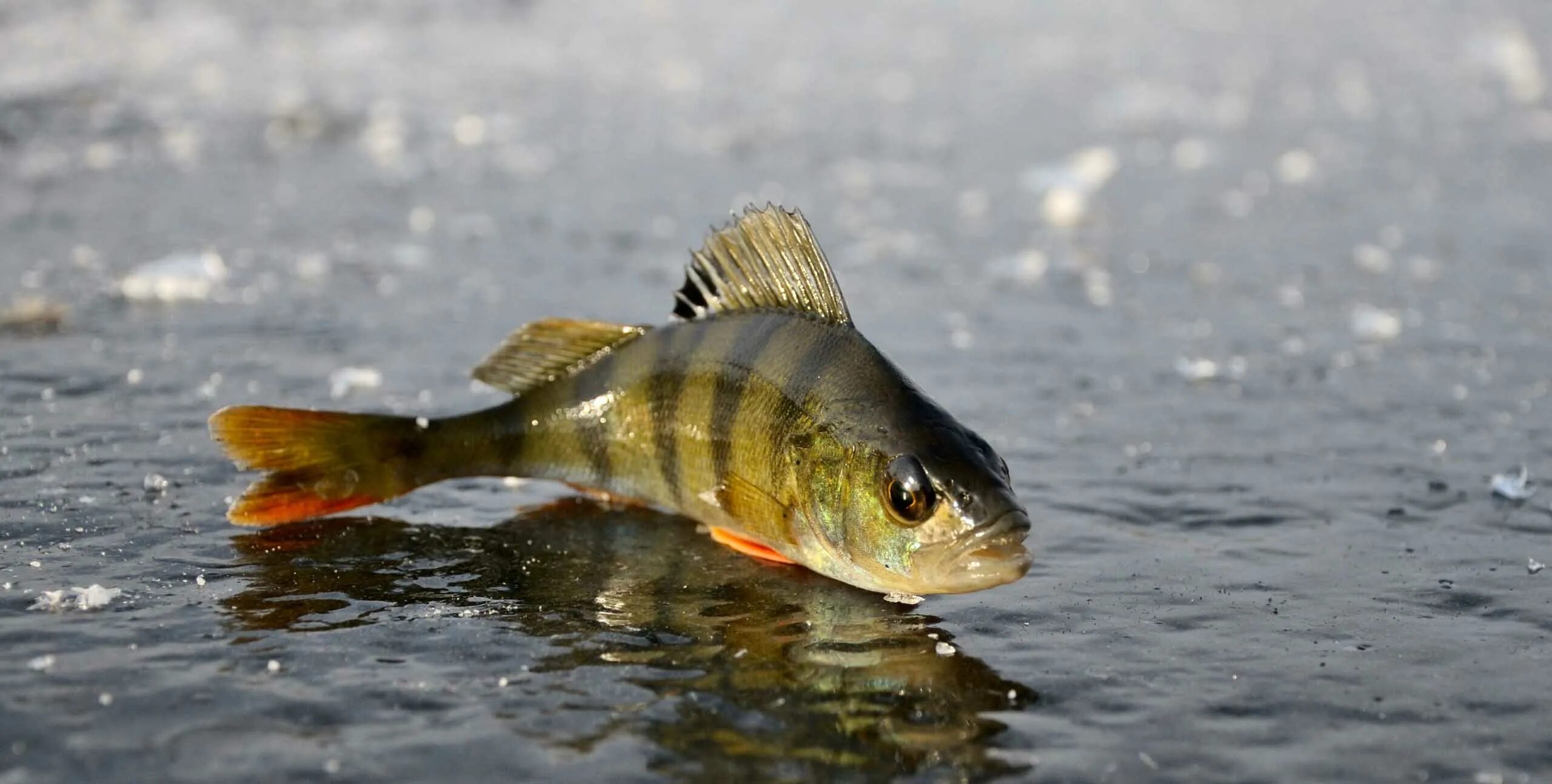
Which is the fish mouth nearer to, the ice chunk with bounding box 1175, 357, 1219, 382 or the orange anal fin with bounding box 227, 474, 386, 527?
the orange anal fin with bounding box 227, 474, 386, 527

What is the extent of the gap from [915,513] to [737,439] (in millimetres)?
827

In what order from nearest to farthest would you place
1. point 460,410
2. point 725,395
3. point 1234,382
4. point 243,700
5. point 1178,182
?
1. point 243,700
2. point 725,395
3. point 460,410
4. point 1234,382
5. point 1178,182

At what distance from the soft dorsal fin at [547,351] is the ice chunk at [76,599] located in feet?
5.17

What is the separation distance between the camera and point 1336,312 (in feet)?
30.8

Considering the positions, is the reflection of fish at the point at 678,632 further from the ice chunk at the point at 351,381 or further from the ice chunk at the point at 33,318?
the ice chunk at the point at 33,318

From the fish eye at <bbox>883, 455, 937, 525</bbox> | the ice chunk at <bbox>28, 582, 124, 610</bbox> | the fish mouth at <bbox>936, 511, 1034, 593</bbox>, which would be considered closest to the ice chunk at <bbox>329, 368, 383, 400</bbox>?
the ice chunk at <bbox>28, 582, 124, 610</bbox>

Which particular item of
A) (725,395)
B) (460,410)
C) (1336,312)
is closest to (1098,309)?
(1336,312)

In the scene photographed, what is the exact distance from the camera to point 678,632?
452 centimetres

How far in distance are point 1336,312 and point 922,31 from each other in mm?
18849

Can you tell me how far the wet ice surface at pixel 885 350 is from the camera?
152 inches

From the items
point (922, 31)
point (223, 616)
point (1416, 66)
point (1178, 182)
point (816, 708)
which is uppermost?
point (922, 31)

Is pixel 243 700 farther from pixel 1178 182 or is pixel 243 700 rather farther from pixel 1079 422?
pixel 1178 182

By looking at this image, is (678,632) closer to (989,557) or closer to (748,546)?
(748,546)

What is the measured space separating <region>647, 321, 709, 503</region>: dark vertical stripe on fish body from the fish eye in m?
1.03
